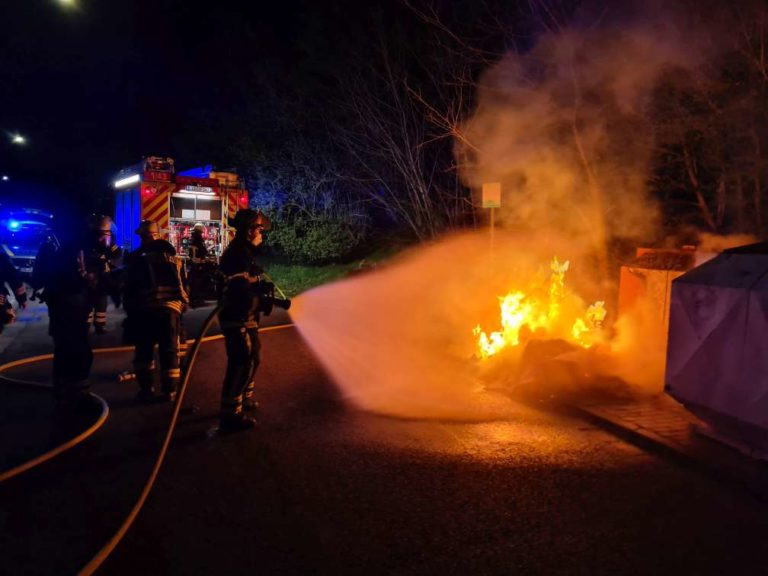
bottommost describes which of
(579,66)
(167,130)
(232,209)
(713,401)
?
(713,401)

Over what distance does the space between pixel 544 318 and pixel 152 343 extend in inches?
183

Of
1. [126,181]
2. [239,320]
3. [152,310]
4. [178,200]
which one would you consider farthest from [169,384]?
[126,181]

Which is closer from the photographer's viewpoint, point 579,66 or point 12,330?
point 579,66

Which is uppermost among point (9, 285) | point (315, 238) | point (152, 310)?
point (315, 238)

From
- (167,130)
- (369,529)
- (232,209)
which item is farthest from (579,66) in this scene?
(167,130)

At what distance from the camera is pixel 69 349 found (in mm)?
5855

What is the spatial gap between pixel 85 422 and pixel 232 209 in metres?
10.6

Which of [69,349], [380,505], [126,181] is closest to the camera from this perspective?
[380,505]

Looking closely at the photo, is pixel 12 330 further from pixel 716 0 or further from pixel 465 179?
pixel 716 0

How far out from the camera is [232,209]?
15.6m

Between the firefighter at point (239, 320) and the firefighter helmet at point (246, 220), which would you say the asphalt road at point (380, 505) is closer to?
the firefighter at point (239, 320)

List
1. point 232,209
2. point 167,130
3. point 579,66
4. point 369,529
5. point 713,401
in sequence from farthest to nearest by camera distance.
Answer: point 167,130 < point 232,209 < point 579,66 < point 713,401 < point 369,529

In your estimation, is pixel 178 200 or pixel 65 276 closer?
pixel 65 276

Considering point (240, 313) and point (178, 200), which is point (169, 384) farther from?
point (178, 200)
